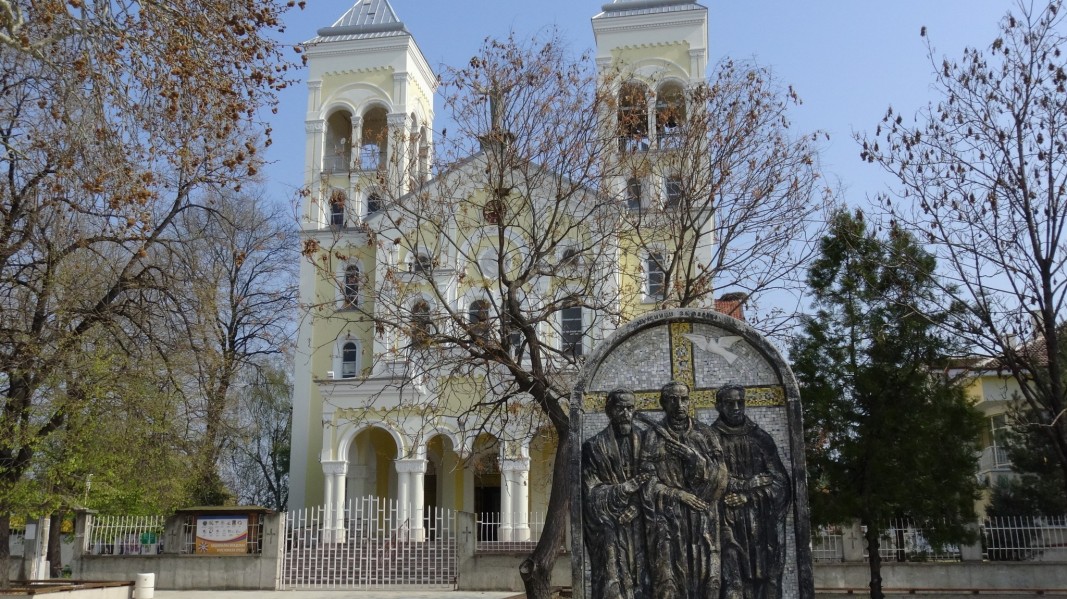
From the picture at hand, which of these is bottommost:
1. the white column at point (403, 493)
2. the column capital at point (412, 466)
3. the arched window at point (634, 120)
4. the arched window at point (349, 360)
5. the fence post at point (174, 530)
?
the fence post at point (174, 530)

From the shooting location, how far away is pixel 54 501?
51.4 feet

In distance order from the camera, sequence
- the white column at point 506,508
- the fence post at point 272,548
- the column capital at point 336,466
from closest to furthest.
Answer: the fence post at point 272,548, the white column at point 506,508, the column capital at point 336,466

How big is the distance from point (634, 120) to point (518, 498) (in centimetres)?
1398

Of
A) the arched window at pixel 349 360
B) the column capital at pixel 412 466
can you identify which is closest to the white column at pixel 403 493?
the column capital at pixel 412 466

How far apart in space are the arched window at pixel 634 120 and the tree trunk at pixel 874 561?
23.7 feet

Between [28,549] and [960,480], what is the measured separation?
60.6ft

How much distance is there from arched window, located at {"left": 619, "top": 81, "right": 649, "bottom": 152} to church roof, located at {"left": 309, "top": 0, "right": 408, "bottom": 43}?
21.3m

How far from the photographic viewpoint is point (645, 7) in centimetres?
3369

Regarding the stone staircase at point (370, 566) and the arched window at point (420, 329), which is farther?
the stone staircase at point (370, 566)

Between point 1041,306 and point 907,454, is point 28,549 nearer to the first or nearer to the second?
point 907,454

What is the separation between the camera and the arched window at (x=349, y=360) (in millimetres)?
31547

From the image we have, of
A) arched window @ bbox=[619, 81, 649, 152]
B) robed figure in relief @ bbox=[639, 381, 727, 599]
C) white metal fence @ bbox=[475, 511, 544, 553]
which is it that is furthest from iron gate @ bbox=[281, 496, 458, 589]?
robed figure in relief @ bbox=[639, 381, 727, 599]

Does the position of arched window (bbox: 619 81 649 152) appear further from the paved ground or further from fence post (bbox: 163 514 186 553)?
fence post (bbox: 163 514 186 553)

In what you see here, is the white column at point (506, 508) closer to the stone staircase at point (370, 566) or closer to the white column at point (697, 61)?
the stone staircase at point (370, 566)
